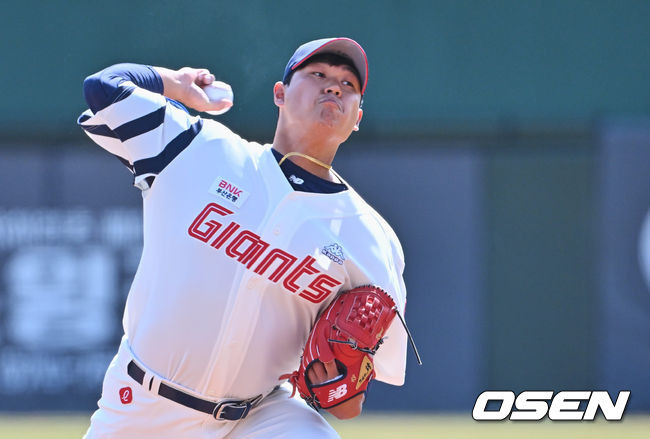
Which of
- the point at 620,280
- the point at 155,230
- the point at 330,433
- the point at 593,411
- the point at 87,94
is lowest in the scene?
the point at 593,411

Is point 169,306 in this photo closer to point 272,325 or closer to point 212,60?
point 272,325

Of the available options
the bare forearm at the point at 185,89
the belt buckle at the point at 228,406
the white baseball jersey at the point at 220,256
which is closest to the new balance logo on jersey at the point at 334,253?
the white baseball jersey at the point at 220,256

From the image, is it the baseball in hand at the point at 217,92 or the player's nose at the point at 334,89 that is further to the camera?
the baseball in hand at the point at 217,92

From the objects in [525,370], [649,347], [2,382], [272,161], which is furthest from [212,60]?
[272,161]

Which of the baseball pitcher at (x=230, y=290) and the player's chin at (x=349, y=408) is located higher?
the baseball pitcher at (x=230, y=290)

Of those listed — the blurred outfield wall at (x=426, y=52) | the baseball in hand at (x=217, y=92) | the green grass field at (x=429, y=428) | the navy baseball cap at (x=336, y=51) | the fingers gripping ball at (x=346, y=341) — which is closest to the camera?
the fingers gripping ball at (x=346, y=341)

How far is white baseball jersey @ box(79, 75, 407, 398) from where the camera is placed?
10.2ft

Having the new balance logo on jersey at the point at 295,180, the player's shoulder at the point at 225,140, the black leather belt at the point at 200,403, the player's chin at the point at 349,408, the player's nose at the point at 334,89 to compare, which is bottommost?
the player's chin at the point at 349,408

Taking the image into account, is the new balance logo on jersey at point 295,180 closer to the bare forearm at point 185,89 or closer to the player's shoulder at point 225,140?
the player's shoulder at point 225,140

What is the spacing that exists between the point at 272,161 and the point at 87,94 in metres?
0.60

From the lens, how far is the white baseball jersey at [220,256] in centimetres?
311

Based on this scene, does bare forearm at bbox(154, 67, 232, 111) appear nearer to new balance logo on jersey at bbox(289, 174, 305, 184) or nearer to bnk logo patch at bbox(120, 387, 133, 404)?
new balance logo on jersey at bbox(289, 174, 305, 184)

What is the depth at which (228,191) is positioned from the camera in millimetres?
3174

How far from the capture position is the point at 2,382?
7922mm
